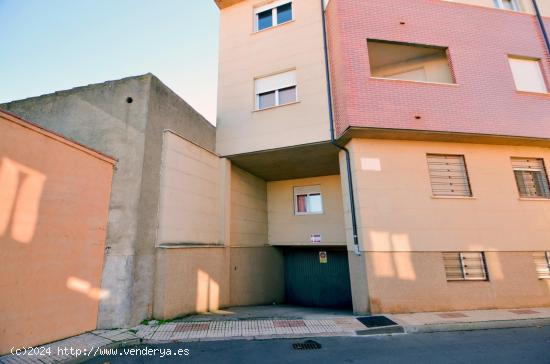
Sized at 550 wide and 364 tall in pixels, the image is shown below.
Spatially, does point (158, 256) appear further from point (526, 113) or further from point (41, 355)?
point (526, 113)

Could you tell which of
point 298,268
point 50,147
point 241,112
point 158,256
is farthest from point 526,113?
point 50,147

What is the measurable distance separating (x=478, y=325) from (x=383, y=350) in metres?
2.61

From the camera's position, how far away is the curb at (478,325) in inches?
218

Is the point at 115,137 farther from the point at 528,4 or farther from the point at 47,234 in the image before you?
the point at 528,4

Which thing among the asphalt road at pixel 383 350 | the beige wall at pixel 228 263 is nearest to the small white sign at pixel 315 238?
the beige wall at pixel 228 263

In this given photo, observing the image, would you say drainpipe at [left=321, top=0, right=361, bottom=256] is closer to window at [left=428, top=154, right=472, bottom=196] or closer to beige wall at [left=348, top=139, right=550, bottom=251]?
beige wall at [left=348, top=139, right=550, bottom=251]

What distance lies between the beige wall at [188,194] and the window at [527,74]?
391 inches

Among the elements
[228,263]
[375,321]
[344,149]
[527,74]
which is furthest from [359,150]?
[527,74]

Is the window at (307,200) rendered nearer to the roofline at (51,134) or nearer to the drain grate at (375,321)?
the drain grate at (375,321)

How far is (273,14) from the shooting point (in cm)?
1027

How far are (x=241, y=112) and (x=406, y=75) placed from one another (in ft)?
18.6

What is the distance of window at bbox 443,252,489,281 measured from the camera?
7.10 metres

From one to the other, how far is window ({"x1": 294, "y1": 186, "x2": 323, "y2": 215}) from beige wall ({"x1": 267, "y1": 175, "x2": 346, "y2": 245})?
5.9 inches

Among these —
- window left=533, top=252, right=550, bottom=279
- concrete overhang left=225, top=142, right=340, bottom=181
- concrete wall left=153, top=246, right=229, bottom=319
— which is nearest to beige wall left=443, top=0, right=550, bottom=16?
concrete overhang left=225, top=142, right=340, bottom=181
